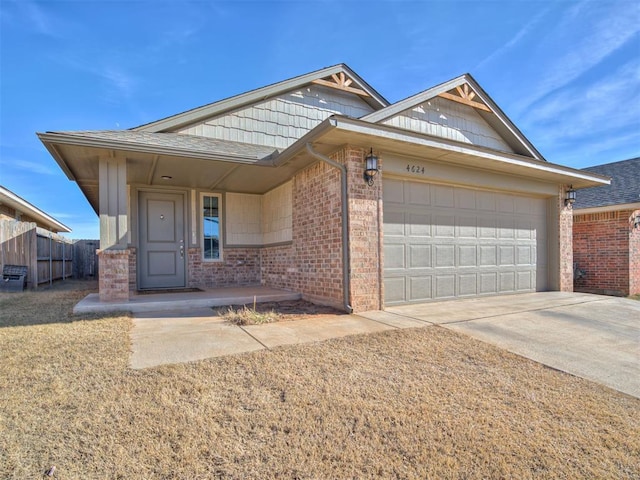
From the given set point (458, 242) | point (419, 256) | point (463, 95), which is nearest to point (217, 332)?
point (419, 256)

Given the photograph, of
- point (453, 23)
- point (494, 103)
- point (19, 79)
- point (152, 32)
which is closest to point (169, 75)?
point (152, 32)

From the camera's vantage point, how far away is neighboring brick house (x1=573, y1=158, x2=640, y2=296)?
9891 millimetres

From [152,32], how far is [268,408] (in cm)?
793

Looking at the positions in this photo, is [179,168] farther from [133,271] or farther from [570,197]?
[570,197]

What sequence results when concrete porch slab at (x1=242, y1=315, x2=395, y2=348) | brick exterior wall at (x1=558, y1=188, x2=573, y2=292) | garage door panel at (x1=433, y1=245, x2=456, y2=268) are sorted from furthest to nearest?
brick exterior wall at (x1=558, y1=188, x2=573, y2=292) < garage door panel at (x1=433, y1=245, x2=456, y2=268) < concrete porch slab at (x1=242, y1=315, x2=395, y2=348)

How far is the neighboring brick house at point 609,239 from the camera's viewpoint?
9891 mm

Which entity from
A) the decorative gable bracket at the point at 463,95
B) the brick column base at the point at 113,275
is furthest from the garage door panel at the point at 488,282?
the brick column base at the point at 113,275

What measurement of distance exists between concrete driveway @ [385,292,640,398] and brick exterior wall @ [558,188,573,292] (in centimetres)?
105

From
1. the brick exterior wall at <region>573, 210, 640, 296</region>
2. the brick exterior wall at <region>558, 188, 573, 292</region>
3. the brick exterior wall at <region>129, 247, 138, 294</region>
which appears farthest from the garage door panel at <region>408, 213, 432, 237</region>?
the brick exterior wall at <region>573, 210, 640, 296</region>

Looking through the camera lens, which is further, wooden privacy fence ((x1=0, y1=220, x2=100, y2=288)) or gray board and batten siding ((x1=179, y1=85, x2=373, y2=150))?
wooden privacy fence ((x1=0, y1=220, x2=100, y2=288))

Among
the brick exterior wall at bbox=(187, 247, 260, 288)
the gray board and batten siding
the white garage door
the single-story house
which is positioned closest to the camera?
the single-story house

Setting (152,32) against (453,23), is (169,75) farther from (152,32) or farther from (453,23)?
(453,23)

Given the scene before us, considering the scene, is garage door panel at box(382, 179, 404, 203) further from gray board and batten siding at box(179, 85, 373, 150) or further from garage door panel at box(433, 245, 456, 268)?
gray board and batten siding at box(179, 85, 373, 150)

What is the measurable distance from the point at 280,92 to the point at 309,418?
7803 mm
